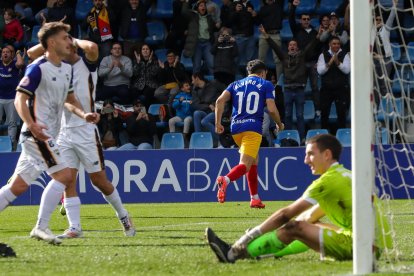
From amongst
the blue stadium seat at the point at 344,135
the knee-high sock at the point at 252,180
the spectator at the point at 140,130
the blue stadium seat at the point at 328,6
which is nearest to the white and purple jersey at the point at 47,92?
the knee-high sock at the point at 252,180

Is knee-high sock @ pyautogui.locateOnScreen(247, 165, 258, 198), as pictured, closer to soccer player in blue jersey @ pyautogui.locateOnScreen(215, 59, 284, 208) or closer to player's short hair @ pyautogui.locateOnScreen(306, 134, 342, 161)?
soccer player in blue jersey @ pyautogui.locateOnScreen(215, 59, 284, 208)

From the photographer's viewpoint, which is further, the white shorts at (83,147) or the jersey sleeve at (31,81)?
the white shorts at (83,147)

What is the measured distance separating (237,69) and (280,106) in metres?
1.78

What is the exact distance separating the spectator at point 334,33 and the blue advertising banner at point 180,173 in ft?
10.7

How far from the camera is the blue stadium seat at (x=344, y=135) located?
19234mm

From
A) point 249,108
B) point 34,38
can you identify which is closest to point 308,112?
point 249,108

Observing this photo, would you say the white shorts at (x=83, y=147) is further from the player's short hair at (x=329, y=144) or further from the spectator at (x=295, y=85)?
the spectator at (x=295, y=85)

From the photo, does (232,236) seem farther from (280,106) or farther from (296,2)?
(296,2)

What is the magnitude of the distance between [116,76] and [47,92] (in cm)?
1146

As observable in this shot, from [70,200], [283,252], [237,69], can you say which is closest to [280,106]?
[237,69]

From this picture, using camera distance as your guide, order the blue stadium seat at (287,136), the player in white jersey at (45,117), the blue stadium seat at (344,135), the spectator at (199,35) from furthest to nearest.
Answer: the spectator at (199,35) → the blue stadium seat at (287,136) → the blue stadium seat at (344,135) → the player in white jersey at (45,117)

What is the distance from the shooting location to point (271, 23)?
2058 cm

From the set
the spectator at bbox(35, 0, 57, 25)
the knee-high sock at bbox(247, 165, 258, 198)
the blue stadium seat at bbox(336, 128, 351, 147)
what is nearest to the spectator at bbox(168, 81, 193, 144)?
the blue stadium seat at bbox(336, 128, 351, 147)

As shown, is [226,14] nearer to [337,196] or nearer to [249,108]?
[249,108]
